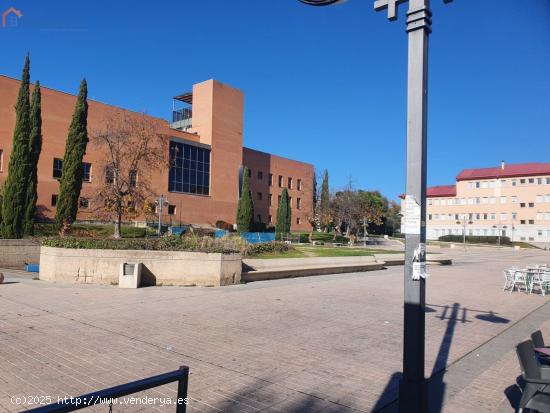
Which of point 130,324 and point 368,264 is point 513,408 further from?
point 368,264

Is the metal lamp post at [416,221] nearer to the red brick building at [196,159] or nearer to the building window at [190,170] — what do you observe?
the red brick building at [196,159]

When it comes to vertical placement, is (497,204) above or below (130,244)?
above

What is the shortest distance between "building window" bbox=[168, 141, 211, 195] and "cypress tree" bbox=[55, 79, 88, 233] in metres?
19.6

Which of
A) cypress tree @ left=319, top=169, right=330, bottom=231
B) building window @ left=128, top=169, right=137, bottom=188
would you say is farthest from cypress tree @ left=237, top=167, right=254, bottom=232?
building window @ left=128, top=169, right=137, bottom=188

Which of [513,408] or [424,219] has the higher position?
[424,219]

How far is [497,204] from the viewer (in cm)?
8831

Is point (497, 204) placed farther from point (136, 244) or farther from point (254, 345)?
point (254, 345)

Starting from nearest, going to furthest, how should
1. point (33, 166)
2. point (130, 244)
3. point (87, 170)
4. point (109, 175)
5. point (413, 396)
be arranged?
point (413, 396) < point (130, 244) < point (33, 166) < point (109, 175) < point (87, 170)

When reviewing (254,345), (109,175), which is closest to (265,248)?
(254,345)

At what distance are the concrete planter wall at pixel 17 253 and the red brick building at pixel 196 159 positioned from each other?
20.0m

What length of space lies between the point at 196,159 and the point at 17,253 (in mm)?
37641

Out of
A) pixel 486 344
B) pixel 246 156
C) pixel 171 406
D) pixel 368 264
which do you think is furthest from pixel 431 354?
pixel 246 156

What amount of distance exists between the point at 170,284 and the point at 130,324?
210 inches

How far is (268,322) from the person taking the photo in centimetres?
883
